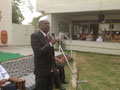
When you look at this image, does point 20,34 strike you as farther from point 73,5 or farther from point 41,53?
point 41,53

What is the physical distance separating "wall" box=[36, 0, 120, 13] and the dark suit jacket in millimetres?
8510

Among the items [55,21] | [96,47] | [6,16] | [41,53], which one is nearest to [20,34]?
[6,16]

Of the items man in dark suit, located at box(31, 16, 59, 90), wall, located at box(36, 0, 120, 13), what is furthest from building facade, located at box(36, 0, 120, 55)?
man in dark suit, located at box(31, 16, 59, 90)

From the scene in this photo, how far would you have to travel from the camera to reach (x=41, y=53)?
85.4 inches

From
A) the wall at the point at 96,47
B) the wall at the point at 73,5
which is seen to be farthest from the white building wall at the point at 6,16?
the wall at the point at 96,47

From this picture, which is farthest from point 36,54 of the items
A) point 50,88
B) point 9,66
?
point 9,66

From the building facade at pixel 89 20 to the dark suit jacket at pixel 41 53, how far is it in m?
8.51

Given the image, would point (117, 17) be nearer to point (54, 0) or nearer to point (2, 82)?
point (54, 0)

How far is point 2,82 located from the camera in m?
2.80

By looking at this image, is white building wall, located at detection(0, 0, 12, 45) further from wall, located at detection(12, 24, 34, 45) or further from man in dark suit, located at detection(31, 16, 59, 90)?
man in dark suit, located at detection(31, 16, 59, 90)

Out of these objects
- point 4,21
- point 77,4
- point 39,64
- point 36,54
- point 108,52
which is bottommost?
point 108,52

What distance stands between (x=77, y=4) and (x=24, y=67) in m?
7.66

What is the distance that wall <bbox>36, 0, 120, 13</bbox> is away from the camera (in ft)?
32.3

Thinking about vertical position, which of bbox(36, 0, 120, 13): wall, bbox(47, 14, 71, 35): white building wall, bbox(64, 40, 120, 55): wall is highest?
bbox(36, 0, 120, 13): wall
